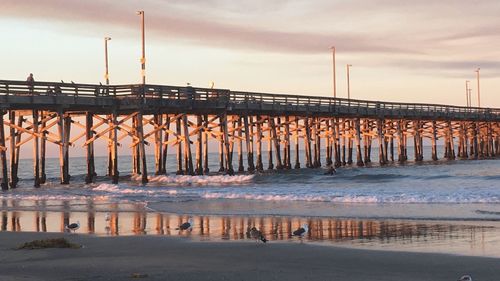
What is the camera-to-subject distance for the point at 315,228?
17109 mm

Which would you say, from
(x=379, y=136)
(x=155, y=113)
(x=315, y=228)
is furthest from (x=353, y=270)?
(x=379, y=136)

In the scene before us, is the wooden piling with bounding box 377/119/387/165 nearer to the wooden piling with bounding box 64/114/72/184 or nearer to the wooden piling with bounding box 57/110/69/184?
the wooden piling with bounding box 64/114/72/184

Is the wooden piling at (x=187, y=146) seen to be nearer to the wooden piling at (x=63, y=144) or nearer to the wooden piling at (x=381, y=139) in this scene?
the wooden piling at (x=63, y=144)

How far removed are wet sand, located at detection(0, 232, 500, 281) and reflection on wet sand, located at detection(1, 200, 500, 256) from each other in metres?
1.29

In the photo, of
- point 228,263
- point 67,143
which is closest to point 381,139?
point 67,143

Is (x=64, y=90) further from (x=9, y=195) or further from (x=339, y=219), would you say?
(x=339, y=219)

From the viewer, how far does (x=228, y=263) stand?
11695 millimetres

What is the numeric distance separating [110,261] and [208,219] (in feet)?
25.8

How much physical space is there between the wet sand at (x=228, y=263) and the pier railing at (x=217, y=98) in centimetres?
1749

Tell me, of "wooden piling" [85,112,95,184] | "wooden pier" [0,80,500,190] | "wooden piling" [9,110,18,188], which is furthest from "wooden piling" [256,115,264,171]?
"wooden piling" [9,110,18,188]

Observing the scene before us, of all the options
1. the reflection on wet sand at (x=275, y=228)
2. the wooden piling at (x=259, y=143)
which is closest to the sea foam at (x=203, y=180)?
the wooden piling at (x=259, y=143)

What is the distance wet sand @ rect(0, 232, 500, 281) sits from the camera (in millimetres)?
10414

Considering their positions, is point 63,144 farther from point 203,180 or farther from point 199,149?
point 199,149

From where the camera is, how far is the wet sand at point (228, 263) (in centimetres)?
1041
